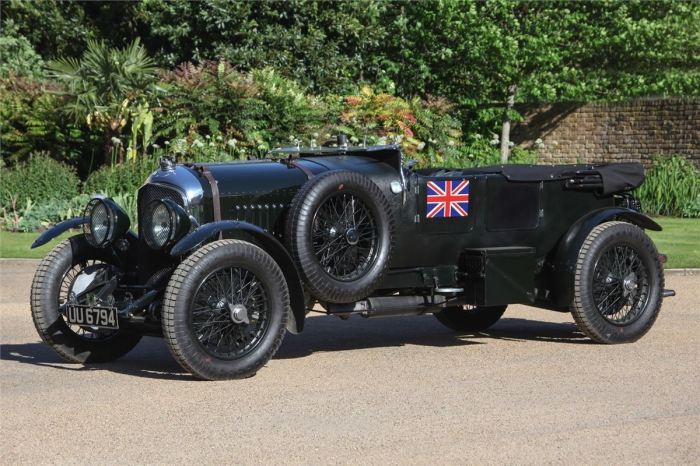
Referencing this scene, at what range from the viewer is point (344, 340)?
372 inches

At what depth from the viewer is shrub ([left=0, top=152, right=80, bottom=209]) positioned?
63.6 feet

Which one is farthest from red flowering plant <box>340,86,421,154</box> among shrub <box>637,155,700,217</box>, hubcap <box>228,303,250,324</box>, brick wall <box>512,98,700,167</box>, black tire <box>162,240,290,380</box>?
hubcap <box>228,303,250,324</box>

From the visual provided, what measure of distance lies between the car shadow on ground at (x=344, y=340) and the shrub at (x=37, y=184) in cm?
998

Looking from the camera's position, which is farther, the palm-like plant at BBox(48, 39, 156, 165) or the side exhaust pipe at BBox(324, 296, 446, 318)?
the palm-like plant at BBox(48, 39, 156, 165)

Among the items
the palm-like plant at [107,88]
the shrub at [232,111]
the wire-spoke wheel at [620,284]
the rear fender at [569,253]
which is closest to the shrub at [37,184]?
the palm-like plant at [107,88]

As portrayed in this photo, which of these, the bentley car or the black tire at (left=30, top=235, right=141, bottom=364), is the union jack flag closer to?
the bentley car

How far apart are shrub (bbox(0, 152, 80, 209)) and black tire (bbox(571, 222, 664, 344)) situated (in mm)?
12290

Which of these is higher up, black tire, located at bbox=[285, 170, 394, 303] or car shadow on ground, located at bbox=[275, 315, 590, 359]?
black tire, located at bbox=[285, 170, 394, 303]

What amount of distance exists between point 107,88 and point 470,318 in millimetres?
13709

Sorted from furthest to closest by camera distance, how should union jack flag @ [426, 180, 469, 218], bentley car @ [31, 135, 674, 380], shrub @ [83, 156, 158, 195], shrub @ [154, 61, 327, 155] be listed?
shrub @ [154, 61, 327, 155]
shrub @ [83, 156, 158, 195]
union jack flag @ [426, 180, 469, 218]
bentley car @ [31, 135, 674, 380]

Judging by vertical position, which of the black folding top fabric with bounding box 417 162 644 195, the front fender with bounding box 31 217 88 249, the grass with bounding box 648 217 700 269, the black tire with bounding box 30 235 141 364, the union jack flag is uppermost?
the black folding top fabric with bounding box 417 162 644 195

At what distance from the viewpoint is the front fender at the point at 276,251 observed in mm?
7594

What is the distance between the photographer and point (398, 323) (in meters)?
10.4

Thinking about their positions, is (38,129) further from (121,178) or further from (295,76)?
(295,76)
